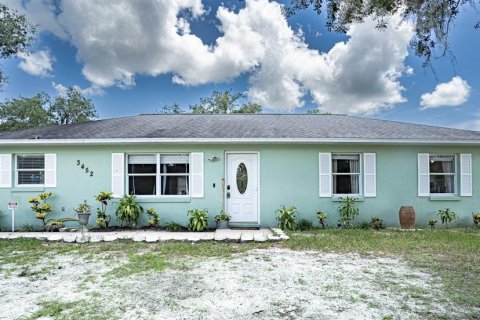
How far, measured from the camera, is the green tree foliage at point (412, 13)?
3.61m

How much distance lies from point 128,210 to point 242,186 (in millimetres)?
3096

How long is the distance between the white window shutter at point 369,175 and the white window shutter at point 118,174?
6753 millimetres

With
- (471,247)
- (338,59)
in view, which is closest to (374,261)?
(471,247)

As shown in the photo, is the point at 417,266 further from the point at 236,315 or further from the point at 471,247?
the point at 236,315

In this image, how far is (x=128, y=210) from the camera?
26.0ft

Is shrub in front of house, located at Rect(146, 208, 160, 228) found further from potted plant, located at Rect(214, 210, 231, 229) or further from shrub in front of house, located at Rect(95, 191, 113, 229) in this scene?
potted plant, located at Rect(214, 210, 231, 229)

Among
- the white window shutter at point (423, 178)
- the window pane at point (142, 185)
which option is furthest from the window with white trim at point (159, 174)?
the white window shutter at point (423, 178)

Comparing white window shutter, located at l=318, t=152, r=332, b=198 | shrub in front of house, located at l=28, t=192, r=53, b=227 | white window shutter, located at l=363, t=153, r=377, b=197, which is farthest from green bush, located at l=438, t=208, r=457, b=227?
shrub in front of house, located at l=28, t=192, r=53, b=227

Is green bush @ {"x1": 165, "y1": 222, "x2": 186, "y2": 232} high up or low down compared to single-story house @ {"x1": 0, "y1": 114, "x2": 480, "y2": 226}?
down

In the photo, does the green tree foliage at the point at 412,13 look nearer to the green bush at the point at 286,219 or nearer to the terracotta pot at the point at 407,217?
the green bush at the point at 286,219

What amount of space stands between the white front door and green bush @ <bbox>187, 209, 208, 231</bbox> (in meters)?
0.84

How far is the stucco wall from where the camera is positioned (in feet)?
27.7

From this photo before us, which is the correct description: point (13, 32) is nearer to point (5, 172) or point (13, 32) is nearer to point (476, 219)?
point (5, 172)

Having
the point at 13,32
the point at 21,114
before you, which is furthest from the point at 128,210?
the point at 21,114
